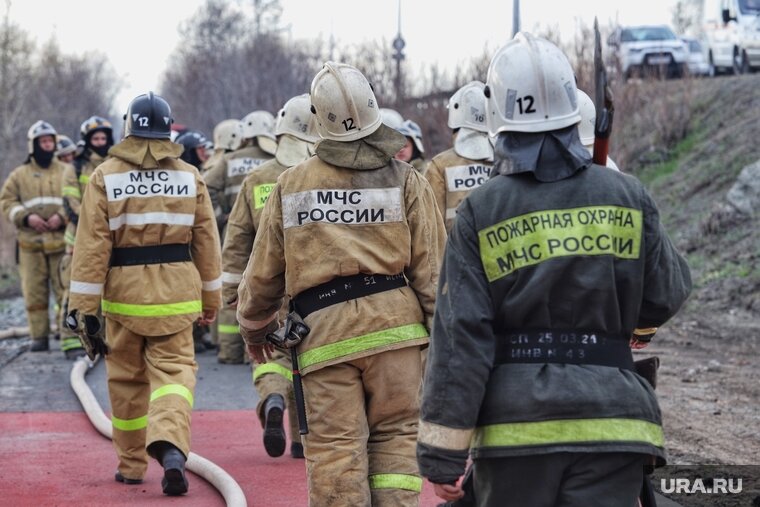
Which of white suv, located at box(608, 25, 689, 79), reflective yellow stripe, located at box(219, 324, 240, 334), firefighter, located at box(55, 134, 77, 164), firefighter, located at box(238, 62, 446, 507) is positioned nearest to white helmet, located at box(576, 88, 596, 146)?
firefighter, located at box(238, 62, 446, 507)

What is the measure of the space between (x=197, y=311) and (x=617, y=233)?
3.79 meters

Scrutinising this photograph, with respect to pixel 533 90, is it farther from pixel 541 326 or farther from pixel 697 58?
pixel 697 58

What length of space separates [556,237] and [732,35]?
84.9ft

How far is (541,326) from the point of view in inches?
145

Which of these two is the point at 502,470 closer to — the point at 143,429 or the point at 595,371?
the point at 595,371

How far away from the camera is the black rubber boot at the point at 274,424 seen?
738 cm

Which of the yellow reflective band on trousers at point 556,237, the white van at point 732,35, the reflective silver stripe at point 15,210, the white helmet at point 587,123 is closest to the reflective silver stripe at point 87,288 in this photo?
the white helmet at point 587,123

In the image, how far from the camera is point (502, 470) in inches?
145

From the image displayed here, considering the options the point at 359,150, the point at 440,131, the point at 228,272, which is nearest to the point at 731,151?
the point at 440,131

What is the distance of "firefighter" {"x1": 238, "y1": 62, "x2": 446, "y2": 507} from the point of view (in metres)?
5.00

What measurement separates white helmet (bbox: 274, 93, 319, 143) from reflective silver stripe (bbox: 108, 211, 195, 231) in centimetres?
103

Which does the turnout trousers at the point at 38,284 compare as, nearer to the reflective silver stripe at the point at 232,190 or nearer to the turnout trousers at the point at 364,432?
the reflective silver stripe at the point at 232,190

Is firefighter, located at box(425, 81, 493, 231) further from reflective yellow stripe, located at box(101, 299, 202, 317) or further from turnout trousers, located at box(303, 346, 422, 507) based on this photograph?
turnout trousers, located at box(303, 346, 422, 507)

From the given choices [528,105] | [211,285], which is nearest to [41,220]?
[211,285]
